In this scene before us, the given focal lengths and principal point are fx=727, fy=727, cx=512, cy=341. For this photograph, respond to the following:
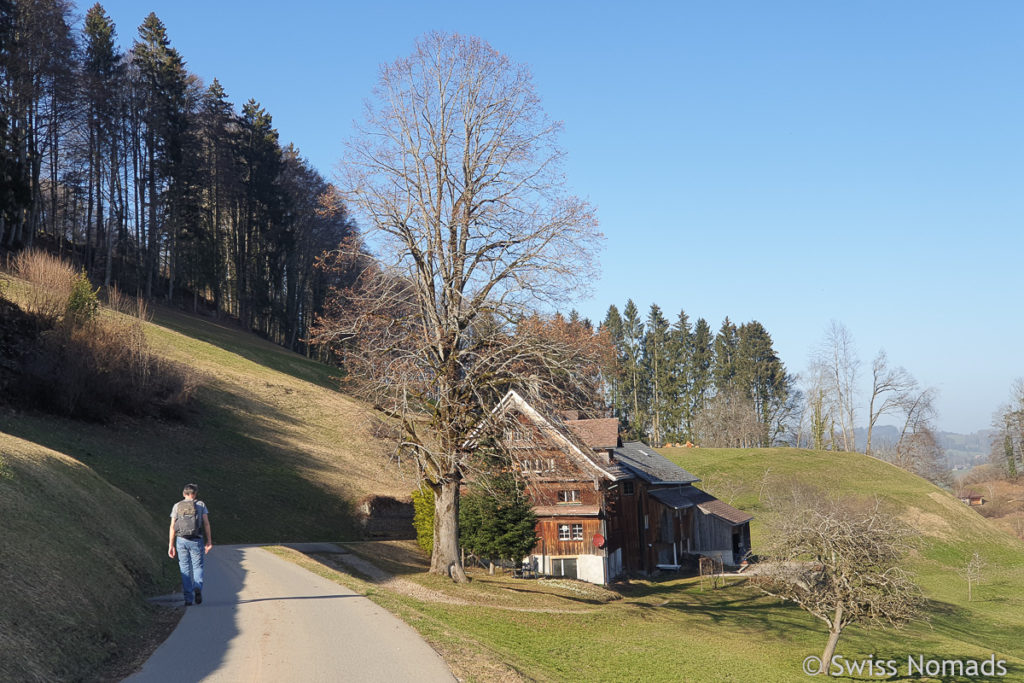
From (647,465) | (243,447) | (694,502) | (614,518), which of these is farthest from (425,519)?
(694,502)

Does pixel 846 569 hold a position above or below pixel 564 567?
above

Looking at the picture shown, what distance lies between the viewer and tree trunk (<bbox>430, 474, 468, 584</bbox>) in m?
24.6

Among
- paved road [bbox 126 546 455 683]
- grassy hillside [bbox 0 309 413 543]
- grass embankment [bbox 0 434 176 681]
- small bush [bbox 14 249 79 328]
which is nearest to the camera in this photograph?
grass embankment [bbox 0 434 176 681]

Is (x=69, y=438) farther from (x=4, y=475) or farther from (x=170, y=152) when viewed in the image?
(x=170, y=152)

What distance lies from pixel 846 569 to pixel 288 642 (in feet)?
63.5

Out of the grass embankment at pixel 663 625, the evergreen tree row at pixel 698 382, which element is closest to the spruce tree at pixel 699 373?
the evergreen tree row at pixel 698 382

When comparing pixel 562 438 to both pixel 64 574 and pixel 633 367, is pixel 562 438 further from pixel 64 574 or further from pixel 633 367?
pixel 633 367

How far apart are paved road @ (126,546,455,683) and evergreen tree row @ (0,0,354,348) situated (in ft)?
112

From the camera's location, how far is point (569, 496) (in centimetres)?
4019

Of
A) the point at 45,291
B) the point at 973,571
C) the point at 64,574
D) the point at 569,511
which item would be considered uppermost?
the point at 45,291

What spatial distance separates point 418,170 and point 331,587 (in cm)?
1324

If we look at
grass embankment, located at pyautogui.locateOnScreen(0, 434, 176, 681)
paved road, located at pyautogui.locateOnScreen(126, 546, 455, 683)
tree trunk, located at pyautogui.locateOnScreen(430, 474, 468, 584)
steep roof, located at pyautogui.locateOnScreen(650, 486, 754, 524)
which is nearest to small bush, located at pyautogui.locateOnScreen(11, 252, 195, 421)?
grass embankment, located at pyautogui.locateOnScreen(0, 434, 176, 681)

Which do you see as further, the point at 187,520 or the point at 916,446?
the point at 916,446

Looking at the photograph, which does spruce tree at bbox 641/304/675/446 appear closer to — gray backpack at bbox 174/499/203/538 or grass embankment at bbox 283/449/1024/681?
grass embankment at bbox 283/449/1024/681
